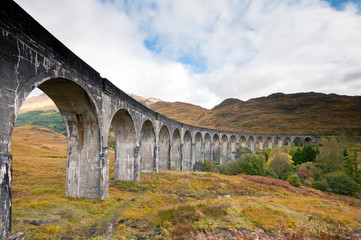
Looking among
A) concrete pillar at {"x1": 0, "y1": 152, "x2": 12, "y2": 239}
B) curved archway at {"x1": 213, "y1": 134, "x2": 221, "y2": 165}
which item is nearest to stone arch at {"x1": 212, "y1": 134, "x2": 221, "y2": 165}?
curved archway at {"x1": 213, "y1": 134, "x2": 221, "y2": 165}

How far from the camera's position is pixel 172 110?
6462 inches

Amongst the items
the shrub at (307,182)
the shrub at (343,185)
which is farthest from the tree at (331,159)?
the shrub at (307,182)

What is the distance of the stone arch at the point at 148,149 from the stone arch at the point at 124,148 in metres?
→ 4.24

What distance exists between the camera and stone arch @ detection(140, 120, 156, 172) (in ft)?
66.9

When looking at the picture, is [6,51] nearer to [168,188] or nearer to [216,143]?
[168,188]

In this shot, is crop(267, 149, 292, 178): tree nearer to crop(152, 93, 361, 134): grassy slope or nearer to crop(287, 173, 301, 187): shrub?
crop(287, 173, 301, 187): shrub

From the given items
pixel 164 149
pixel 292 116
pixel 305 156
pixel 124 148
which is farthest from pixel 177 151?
pixel 292 116

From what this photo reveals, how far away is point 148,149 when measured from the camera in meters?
20.7

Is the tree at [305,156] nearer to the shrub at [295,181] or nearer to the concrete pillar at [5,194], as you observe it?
the shrub at [295,181]

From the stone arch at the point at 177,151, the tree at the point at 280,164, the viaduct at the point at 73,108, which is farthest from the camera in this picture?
the tree at the point at 280,164

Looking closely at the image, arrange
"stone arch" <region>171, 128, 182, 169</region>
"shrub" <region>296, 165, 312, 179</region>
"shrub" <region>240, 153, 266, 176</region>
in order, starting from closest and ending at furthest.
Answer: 1. "shrub" <region>240, 153, 266, 176</region>
2. "stone arch" <region>171, 128, 182, 169</region>
3. "shrub" <region>296, 165, 312, 179</region>

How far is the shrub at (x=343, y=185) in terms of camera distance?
24.1 metres

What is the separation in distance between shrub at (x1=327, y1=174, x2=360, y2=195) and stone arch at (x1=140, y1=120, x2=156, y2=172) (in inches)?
971

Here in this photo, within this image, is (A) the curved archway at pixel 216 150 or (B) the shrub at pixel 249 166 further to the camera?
(A) the curved archway at pixel 216 150
